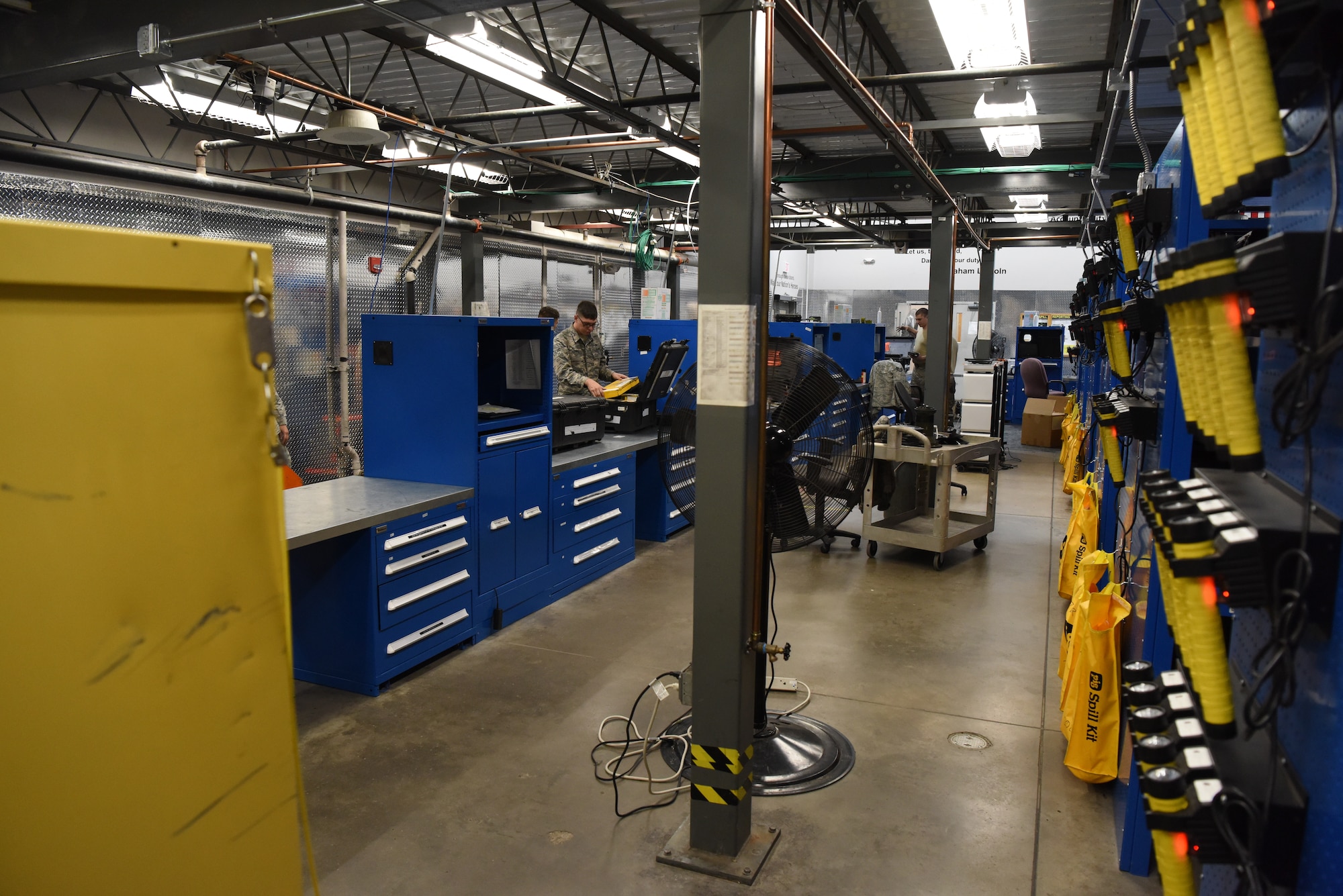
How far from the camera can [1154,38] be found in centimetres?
534

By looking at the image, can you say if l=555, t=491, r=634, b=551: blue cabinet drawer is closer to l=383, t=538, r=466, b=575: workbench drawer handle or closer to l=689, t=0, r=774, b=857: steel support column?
l=383, t=538, r=466, b=575: workbench drawer handle

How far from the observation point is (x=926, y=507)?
681 centimetres

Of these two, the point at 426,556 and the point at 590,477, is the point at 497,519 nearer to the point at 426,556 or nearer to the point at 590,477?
the point at 426,556

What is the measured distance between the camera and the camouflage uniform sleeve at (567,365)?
6.36 meters

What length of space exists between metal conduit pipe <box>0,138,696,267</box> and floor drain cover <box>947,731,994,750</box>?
3801 millimetres

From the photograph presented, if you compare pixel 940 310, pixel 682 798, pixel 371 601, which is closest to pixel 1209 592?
pixel 682 798

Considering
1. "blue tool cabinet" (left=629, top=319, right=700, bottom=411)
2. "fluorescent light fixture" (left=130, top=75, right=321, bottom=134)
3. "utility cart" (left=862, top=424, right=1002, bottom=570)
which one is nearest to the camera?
"utility cart" (left=862, top=424, right=1002, bottom=570)

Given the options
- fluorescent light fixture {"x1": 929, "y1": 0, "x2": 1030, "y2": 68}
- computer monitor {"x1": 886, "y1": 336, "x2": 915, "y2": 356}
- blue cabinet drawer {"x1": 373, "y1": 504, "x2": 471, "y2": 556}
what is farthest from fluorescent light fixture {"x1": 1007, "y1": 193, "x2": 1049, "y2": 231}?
blue cabinet drawer {"x1": 373, "y1": 504, "x2": 471, "y2": 556}

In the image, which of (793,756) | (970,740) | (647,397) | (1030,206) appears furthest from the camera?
(1030,206)

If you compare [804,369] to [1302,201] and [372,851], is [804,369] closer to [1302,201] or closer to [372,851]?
[1302,201]

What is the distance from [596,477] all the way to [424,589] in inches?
64.1

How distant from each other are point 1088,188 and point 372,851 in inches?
317

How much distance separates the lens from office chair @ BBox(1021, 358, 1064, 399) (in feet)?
40.5

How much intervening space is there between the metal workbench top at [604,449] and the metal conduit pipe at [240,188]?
5.05 ft
